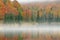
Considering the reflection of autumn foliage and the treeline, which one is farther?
the treeline

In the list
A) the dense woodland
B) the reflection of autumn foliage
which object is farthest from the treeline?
the reflection of autumn foliage

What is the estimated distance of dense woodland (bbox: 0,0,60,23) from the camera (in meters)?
6.00

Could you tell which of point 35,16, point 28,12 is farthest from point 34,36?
point 28,12

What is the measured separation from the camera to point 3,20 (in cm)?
598

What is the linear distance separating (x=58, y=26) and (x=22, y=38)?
1.38 metres

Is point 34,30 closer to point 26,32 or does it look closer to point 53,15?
point 26,32

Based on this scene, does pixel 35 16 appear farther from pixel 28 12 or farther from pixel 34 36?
pixel 34 36

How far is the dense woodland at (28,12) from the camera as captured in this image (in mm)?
6000

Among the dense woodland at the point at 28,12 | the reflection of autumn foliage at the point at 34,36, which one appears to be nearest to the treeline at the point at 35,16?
the dense woodland at the point at 28,12

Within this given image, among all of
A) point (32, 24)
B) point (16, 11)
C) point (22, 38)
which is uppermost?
point (16, 11)

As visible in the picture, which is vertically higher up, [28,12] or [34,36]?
[28,12]

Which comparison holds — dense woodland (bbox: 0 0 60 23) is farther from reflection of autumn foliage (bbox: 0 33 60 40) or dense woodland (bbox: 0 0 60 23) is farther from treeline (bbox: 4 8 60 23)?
reflection of autumn foliage (bbox: 0 33 60 40)

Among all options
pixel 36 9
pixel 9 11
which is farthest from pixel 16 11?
pixel 36 9

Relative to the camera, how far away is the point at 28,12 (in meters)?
6.03
